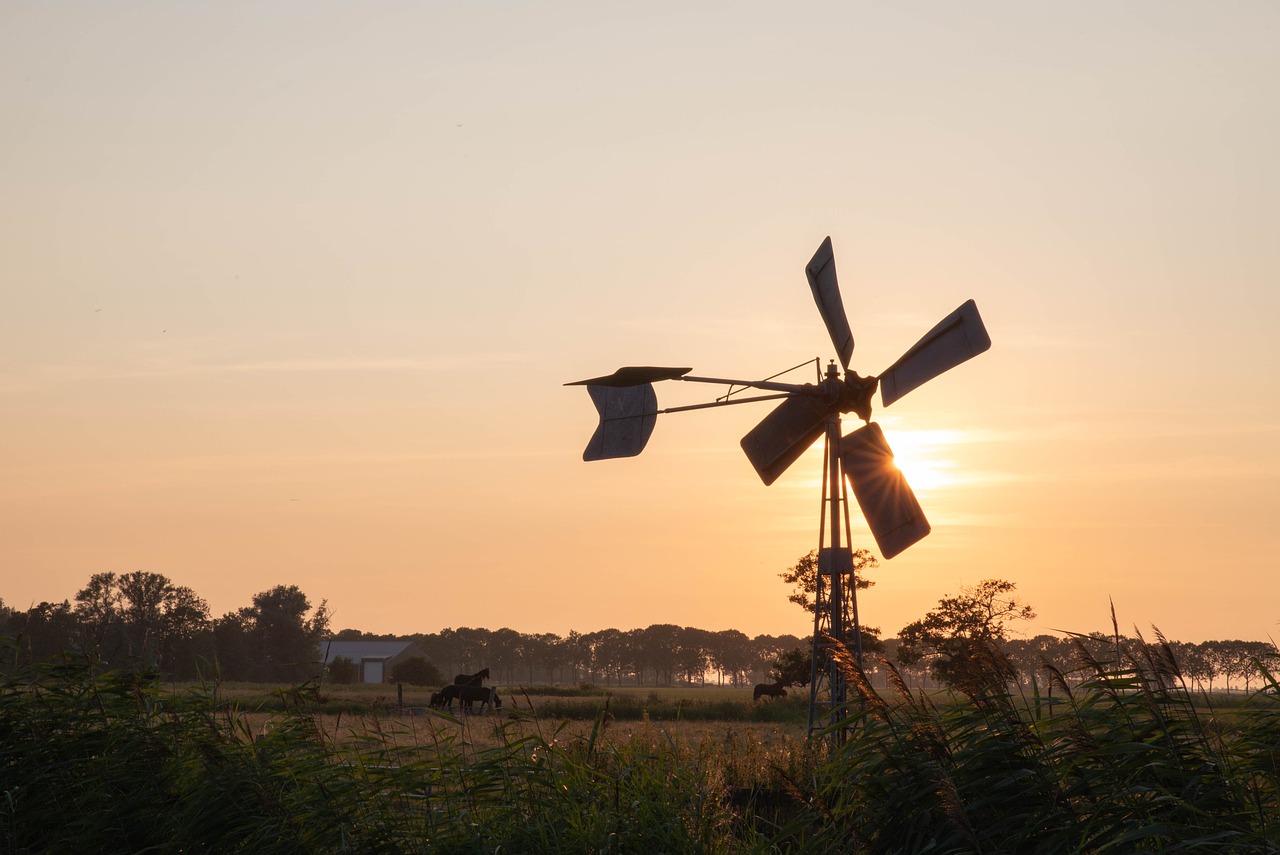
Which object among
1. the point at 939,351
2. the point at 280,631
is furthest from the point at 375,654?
the point at 939,351

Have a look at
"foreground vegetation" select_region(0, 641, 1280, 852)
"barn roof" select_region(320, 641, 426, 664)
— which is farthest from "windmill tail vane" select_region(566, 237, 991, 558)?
"barn roof" select_region(320, 641, 426, 664)

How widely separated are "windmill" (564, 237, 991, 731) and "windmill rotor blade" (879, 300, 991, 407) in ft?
0.05

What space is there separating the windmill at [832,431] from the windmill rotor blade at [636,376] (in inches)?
0.6

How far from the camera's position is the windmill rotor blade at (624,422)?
18.2 m

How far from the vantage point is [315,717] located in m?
10.8

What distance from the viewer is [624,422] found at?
59.9ft

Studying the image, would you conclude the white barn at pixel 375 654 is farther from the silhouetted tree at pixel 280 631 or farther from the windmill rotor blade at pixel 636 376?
the windmill rotor blade at pixel 636 376

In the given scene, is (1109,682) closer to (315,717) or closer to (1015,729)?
(1015,729)

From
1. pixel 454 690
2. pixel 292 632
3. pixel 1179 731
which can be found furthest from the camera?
pixel 292 632

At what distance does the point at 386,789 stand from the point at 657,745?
242cm

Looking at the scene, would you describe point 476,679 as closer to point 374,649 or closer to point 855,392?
point 855,392

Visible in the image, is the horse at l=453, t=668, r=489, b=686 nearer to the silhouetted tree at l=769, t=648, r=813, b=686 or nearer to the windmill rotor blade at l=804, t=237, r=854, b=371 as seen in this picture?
the silhouetted tree at l=769, t=648, r=813, b=686

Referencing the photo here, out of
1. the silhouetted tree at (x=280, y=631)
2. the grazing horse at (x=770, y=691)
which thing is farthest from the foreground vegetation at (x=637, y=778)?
the silhouetted tree at (x=280, y=631)

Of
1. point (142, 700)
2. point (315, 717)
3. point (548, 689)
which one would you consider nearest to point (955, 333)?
point (315, 717)
